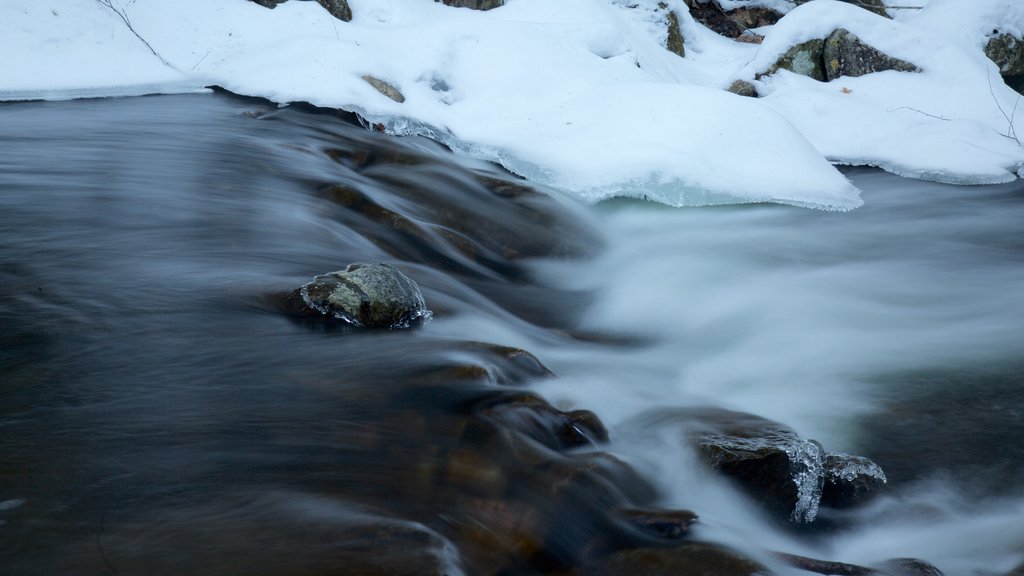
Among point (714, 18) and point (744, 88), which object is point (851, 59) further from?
point (714, 18)

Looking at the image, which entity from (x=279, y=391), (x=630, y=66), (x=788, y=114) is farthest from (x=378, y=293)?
(x=788, y=114)

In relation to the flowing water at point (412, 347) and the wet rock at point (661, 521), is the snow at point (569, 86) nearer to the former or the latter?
the flowing water at point (412, 347)

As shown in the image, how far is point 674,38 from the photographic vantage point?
11.9m

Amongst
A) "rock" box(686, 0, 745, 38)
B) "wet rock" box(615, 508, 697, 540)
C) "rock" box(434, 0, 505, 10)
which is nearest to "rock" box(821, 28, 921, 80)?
"rock" box(434, 0, 505, 10)

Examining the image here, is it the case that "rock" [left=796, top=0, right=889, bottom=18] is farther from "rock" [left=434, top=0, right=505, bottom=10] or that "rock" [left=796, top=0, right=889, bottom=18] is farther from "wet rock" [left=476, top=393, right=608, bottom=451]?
"wet rock" [left=476, top=393, right=608, bottom=451]

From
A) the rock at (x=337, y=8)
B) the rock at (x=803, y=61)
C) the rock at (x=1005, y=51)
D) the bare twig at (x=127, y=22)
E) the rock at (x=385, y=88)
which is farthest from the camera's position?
the rock at (x=1005, y=51)

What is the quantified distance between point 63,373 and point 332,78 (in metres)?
5.08

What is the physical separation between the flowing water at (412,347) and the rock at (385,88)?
21.5 inches

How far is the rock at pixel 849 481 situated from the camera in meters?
3.01

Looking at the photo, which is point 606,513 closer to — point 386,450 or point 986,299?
point 386,450

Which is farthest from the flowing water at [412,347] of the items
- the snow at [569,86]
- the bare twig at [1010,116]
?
the bare twig at [1010,116]

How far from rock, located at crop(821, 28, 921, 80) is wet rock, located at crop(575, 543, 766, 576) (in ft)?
28.0

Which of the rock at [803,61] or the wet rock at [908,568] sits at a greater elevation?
the rock at [803,61]

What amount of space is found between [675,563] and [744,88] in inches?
322
